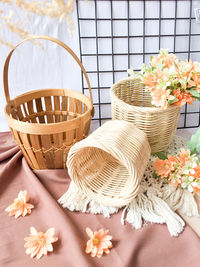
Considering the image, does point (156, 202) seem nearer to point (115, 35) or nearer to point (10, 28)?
point (115, 35)

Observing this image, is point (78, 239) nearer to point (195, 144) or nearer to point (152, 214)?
point (152, 214)

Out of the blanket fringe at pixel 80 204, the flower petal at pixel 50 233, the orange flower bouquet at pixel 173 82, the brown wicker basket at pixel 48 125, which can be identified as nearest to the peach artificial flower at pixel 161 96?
the orange flower bouquet at pixel 173 82

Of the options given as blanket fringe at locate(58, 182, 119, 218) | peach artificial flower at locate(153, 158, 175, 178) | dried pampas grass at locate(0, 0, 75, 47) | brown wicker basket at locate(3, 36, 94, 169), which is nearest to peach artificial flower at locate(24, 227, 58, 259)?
blanket fringe at locate(58, 182, 119, 218)

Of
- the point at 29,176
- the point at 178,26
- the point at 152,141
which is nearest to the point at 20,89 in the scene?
the point at 29,176

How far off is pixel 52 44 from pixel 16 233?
31.9 inches

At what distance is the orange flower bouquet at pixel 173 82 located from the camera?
84cm

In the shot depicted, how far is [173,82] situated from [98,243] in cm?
55

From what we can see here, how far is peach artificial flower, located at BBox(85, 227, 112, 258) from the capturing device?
65cm

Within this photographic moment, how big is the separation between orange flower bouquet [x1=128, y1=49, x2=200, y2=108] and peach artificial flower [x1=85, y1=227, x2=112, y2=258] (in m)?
0.45

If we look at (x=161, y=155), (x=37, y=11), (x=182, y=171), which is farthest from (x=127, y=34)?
(x=182, y=171)

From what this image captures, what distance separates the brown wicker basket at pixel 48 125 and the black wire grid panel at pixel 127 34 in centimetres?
19

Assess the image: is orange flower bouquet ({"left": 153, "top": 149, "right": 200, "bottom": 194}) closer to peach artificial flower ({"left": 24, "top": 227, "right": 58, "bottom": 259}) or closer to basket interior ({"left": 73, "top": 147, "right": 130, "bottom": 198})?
basket interior ({"left": 73, "top": 147, "right": 130, "bottom": 198})

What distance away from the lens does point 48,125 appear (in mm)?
817

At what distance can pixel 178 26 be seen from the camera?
119cm
